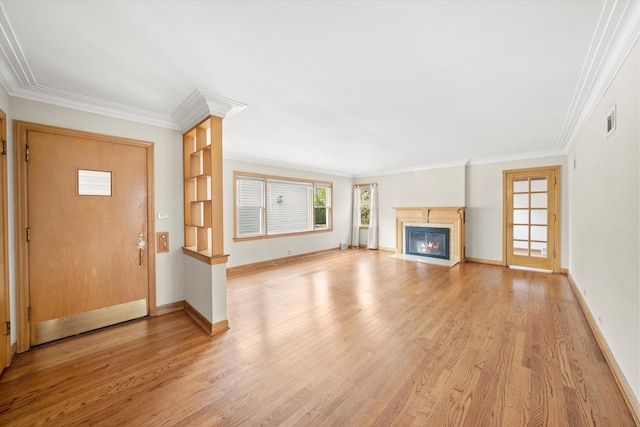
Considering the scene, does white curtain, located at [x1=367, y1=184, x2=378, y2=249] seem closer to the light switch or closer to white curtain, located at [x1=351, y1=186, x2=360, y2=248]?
white curtain, located at [x1=351, y1=186, x2=360, y2=248]

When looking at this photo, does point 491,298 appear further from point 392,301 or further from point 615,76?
point 615,76

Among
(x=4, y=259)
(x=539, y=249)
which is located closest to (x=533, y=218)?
(x=539, y=249)

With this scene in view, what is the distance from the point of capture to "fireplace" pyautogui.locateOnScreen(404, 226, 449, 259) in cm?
618

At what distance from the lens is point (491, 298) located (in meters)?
3.59

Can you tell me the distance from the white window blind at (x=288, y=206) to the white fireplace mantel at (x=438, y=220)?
250 cm

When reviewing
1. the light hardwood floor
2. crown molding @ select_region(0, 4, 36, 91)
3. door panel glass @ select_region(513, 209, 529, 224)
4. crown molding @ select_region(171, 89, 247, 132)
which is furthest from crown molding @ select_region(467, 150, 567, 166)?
crown molding @ select_region(0, 4, 36, 91)

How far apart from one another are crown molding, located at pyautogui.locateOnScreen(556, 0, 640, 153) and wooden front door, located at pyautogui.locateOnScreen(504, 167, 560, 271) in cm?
267

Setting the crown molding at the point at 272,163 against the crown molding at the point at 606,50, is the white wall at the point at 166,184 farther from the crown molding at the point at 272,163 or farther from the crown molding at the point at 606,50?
the crown molding at the point at 606,50

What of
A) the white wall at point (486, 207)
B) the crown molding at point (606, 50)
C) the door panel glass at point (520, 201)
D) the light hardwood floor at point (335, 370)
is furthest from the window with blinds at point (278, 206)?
the crown molding at point (606, 50)

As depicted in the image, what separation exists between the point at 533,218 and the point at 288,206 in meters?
5.57

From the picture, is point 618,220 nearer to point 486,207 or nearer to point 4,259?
point 486,207

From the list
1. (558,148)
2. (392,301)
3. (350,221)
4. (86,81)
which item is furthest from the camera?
(350,221)

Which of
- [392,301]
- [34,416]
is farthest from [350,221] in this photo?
[34,416]

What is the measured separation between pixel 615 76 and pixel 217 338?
4.08 metres
